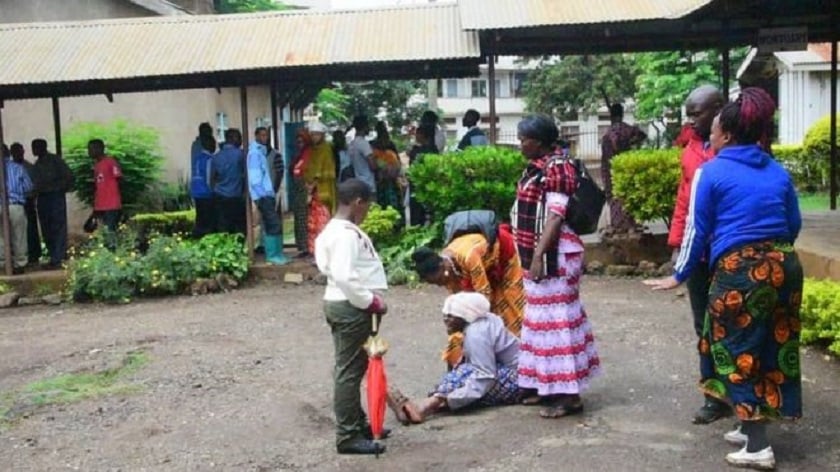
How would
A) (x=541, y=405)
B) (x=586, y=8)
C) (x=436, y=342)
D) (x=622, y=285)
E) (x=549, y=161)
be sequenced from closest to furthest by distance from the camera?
(x=549, y=161)
(x=541, y=405)
(x=436, y=342)
(x=622, y=285)
(x=586, y=8)

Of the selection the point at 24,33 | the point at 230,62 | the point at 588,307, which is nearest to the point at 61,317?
the point at 230,62

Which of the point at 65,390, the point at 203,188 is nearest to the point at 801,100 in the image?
the point at 203,188

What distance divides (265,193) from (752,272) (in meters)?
7.73

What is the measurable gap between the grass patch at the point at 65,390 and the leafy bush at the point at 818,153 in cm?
1414

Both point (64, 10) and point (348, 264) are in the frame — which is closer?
point (348, 264)

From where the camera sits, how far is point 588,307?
928 cm

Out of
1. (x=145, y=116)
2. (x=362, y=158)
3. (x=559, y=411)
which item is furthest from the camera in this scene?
(x=145, y=116)

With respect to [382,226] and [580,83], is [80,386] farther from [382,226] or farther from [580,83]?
[580,83]

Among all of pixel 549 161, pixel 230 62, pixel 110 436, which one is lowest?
pixel 110 436

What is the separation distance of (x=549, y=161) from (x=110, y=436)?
313 cm

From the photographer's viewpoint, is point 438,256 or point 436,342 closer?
point 438,256

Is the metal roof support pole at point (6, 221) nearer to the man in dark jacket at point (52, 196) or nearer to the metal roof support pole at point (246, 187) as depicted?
the man in dark jacket at point (52, 196)

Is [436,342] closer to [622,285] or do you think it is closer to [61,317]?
[622,285]

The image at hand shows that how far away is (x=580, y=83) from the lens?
34.1 metres
